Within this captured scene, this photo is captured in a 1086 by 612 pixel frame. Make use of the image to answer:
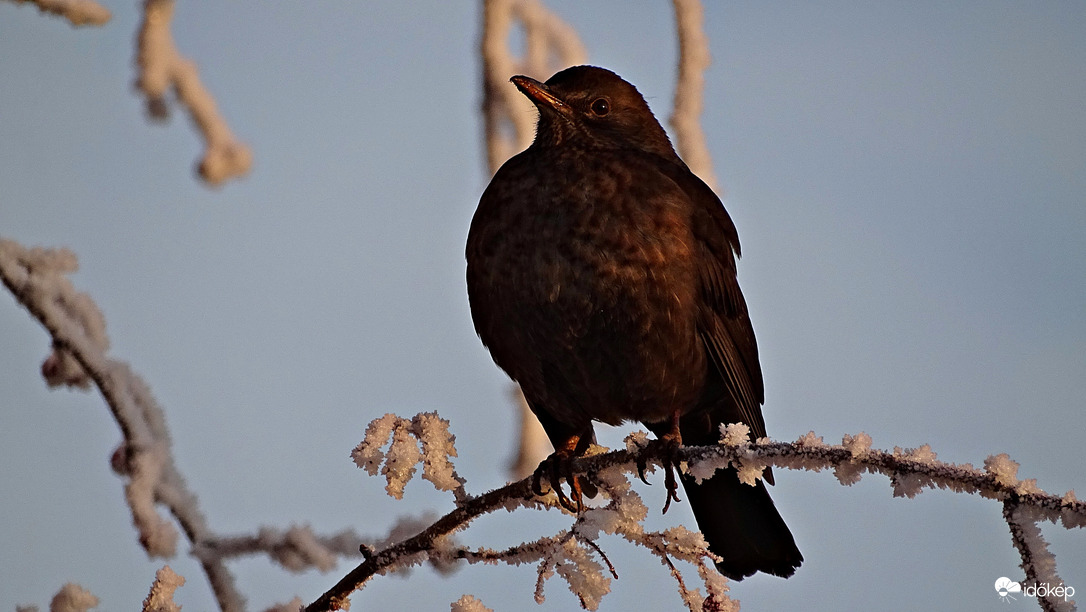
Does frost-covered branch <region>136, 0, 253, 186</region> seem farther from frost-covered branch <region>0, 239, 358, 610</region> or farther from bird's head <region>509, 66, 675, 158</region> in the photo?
bird's head <region>509, 66, 675, 158</region>

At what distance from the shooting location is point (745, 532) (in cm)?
357

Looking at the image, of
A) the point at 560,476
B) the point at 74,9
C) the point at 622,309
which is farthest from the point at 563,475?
the point at 74,9

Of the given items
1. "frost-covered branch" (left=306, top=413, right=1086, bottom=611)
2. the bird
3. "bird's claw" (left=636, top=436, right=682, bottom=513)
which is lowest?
"frost-covered branch" (left=306, top=413, right=1086, bottom=611)

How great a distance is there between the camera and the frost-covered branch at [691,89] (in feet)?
9.21

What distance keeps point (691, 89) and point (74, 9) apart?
1.51 m

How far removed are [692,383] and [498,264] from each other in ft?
2.37

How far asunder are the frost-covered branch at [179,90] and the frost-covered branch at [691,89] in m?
1.14

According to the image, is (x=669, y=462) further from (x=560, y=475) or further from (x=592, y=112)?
(x=592, y=112)

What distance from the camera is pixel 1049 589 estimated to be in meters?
1.47

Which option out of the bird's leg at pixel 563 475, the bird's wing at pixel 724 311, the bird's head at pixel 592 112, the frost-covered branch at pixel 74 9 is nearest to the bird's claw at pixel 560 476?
the bird's leg at pixel 563 475

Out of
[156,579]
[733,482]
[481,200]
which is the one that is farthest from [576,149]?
[156,579]

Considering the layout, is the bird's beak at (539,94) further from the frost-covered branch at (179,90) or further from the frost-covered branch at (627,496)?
the frost-covered branch at (627,496)

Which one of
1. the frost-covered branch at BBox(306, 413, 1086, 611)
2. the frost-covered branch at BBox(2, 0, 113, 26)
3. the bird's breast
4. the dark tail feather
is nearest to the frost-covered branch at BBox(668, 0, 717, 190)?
the bird's breast

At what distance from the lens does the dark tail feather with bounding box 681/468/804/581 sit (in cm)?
354
